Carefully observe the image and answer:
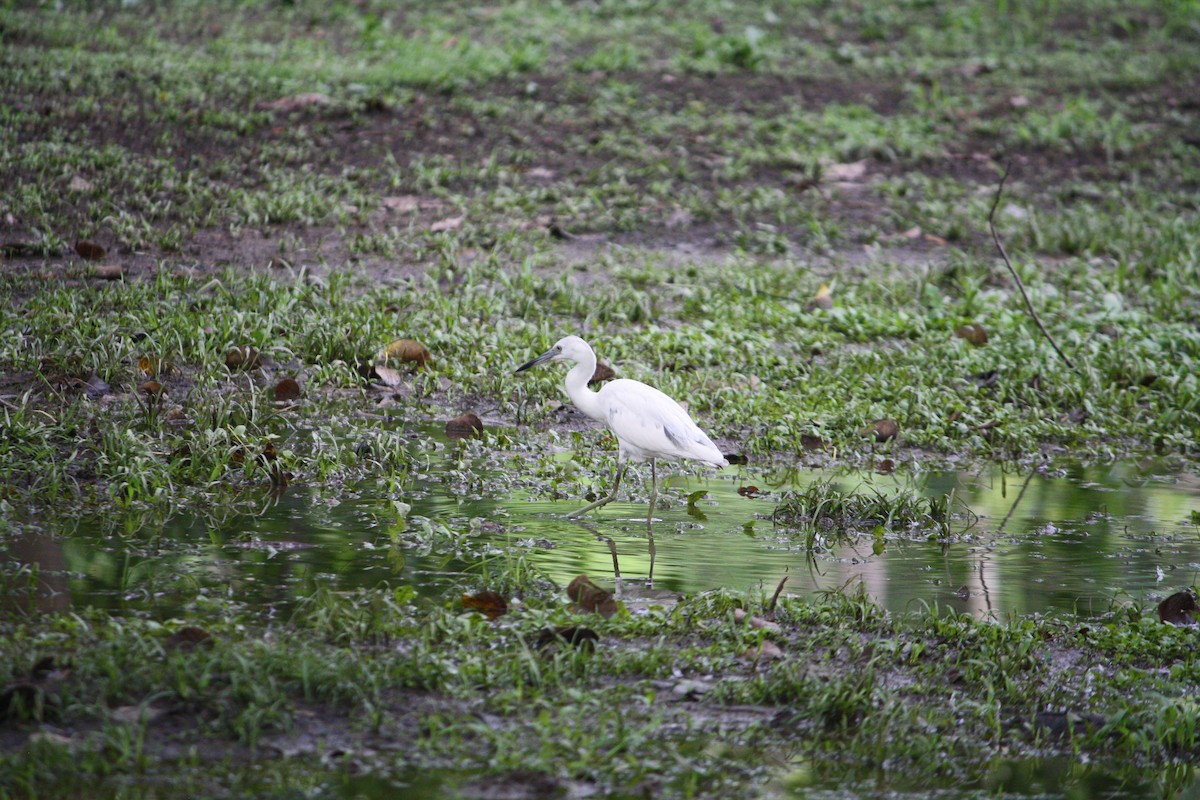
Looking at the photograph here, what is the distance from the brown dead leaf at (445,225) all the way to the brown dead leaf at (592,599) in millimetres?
4995

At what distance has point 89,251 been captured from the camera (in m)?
7.79

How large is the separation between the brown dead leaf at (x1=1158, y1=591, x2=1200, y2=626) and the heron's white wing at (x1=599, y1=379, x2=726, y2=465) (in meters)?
1.84

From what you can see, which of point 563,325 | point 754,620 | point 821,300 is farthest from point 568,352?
point 821,300

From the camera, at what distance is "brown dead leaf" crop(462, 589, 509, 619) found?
4402 millimetres

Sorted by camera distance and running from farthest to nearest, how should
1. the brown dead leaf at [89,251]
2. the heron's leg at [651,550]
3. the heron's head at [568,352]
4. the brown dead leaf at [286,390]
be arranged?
1. the brown dead leaf at [89,251]
2. the brown dead leaf at [286,390]
3. the heron's head at [568,352]
4. the heron's leg at [651,550]

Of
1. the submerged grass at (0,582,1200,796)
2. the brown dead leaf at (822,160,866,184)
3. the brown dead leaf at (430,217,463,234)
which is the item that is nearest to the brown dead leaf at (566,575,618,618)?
the submerged grass at (0,582,1200,796)

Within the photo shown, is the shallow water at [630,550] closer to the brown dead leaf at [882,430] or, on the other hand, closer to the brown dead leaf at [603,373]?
the brown dead leaf at [882,430]

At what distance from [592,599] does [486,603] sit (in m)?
0.36

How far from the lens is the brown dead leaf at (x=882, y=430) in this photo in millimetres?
6805

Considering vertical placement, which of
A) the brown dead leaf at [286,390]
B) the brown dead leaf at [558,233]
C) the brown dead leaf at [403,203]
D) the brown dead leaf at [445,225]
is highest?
the brown dead leaf at [403,203]

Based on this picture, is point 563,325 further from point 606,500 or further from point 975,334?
point 975,334

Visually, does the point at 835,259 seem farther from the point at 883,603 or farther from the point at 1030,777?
the point at 1030,777

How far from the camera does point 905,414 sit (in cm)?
711

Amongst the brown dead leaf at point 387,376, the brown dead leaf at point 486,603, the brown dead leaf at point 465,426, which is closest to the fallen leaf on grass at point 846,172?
the brown dead leaf at point 387,376
